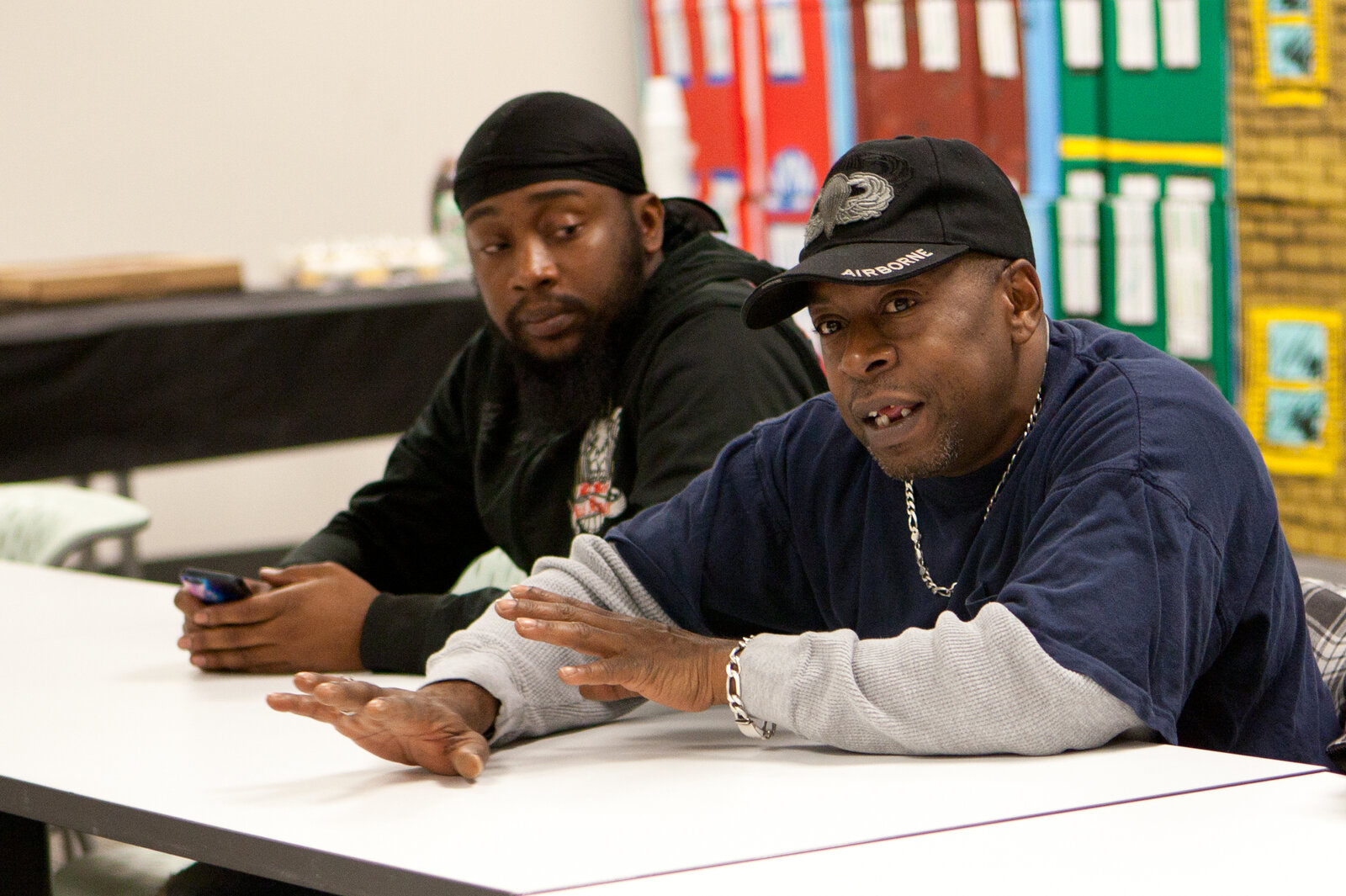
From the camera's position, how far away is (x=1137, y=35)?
4.08 m

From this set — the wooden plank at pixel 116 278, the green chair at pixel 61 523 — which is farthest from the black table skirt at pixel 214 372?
the green chair at pixel 61 523

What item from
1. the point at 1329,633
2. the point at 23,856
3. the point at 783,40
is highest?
the point at 783,40

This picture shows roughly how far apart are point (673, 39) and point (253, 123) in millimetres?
1639

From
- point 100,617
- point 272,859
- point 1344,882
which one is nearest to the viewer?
point 1344,882

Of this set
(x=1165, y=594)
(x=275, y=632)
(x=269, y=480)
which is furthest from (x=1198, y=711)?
(x=269, y=480)

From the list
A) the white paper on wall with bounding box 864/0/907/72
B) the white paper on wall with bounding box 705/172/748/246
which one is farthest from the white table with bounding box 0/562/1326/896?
the white paper on wall with bounding box 705/172/748/246

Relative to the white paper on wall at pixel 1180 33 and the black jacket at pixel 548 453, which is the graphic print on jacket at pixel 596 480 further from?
the white paper on wall at pixel 1180 33

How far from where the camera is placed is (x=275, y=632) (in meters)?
1.89

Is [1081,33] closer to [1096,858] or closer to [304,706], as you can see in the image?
[304,706]

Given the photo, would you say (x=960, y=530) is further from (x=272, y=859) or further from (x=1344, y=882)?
(x=272, y=859)

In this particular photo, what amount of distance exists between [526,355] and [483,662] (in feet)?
Result: 2.47

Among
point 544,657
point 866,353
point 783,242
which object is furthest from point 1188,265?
point 544,657

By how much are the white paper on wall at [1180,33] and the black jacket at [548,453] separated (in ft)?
6.95

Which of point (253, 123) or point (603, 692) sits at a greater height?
point (253, 123)
